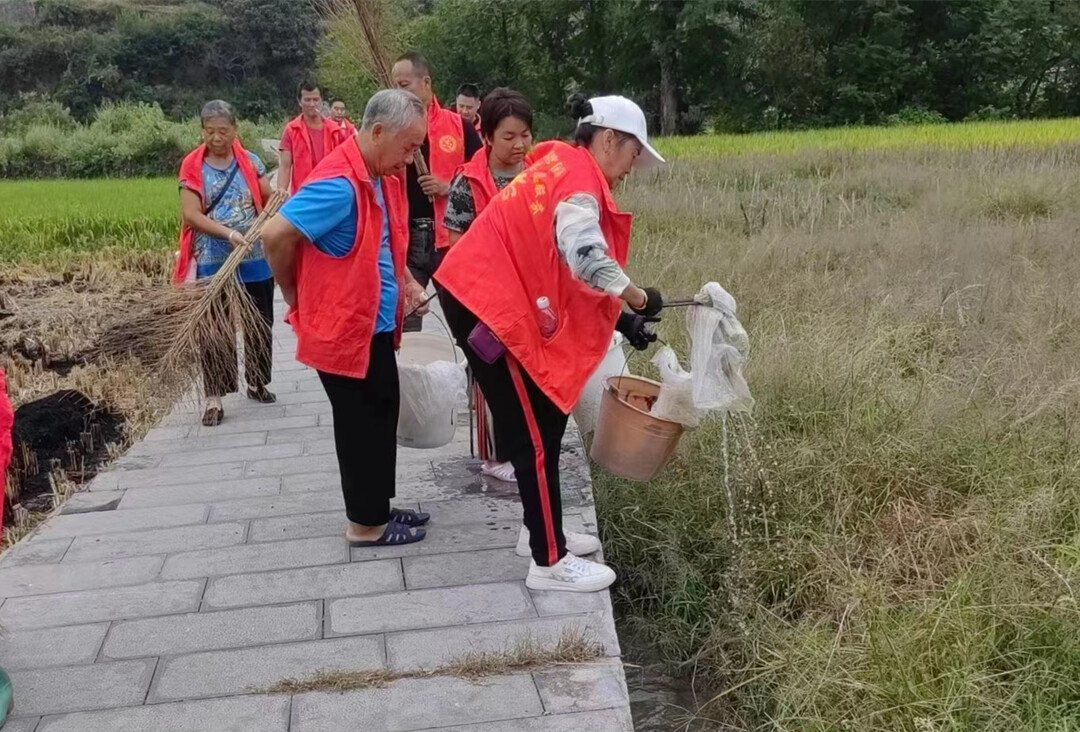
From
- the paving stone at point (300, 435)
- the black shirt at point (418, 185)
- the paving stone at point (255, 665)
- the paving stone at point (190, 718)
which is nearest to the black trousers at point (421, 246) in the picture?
the black shirt at point (418, 185)

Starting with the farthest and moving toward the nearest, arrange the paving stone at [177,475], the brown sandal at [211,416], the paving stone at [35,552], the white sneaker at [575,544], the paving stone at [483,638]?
the brown sandal at [211,416]
the paving stone at [177,475]
the paving stone at [35,552]
the white sneaker at [575,544]
the paving stone at [483,638]

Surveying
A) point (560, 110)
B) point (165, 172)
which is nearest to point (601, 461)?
point (165, 172)

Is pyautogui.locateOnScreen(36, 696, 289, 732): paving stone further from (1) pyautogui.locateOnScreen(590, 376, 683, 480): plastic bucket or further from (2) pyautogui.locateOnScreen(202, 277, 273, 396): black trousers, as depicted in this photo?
(2) pyautogui.locateOnScreen(202, 277, 273, 396): black trousers

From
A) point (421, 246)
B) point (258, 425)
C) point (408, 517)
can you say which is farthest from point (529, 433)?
point (258, 425)

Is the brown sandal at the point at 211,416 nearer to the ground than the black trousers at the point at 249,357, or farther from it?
nearer to the ground

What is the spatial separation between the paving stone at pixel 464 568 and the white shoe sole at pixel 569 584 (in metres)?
0.12

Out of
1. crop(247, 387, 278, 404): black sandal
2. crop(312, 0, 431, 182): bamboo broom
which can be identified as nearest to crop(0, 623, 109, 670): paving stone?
crop(247, 387, 278, 404): black sandal

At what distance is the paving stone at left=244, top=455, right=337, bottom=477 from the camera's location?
4707 millimetres

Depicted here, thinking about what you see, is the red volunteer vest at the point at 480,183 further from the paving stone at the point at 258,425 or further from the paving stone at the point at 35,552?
the paving stone at the point at 35,552

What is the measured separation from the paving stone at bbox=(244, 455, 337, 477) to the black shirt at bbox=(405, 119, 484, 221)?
3.89ft

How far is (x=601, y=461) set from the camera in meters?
3.64

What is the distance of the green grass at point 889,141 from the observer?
14.7 metres

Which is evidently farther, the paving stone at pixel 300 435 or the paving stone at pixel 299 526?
the paving stone at pixel 300 435

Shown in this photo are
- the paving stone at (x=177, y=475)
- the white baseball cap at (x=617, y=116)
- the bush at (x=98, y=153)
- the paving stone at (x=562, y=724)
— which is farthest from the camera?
the bush at (x=98, y=153)
